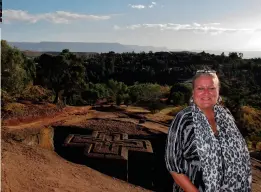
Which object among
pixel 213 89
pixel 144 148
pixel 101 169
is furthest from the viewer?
pixel 144 148

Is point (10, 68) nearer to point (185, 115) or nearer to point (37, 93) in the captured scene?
point (37, 93)

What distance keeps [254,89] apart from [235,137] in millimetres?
52729

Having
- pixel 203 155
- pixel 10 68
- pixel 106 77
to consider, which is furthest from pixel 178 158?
pixel 106 77

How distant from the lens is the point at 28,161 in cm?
1177

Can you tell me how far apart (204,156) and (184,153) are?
168 mm

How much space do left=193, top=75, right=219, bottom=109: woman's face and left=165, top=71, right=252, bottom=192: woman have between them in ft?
0.30

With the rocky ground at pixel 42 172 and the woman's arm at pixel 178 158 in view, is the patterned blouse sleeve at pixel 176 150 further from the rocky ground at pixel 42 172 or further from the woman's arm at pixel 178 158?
the rocky ground at pixel 42 172

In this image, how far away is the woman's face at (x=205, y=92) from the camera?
2.84 meters

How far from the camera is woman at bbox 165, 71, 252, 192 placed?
2.59 m

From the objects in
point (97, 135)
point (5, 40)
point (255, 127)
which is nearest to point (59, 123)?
point (97, 135)

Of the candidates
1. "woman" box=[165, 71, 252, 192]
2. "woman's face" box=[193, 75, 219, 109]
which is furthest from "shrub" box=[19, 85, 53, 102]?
"woman" box=[165, 71, 252, 192]

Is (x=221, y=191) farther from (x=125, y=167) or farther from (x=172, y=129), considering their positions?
(x=125, y=167)

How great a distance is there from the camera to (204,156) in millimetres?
2576

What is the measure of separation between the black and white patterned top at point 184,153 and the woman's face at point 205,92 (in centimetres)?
25
